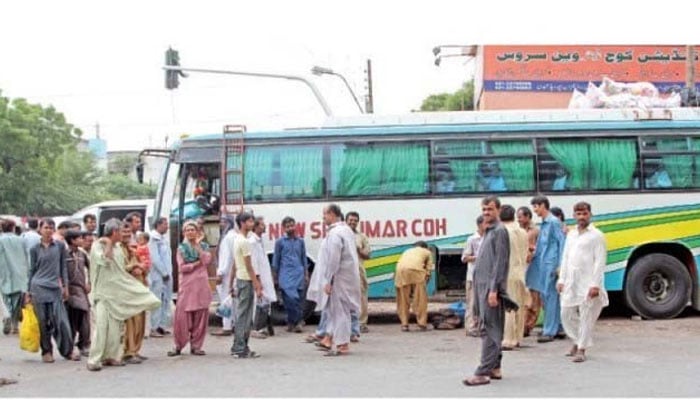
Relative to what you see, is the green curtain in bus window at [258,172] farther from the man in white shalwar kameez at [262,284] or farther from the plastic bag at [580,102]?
the plastic bag at [580,102]

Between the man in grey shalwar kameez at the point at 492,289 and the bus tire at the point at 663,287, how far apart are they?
5713 mm

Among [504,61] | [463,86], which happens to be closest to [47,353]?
[504,61]

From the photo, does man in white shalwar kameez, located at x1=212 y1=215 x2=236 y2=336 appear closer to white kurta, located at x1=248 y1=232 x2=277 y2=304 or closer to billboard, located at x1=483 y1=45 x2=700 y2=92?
white kurta, located at x1=248 y1=232 x2=277 y2=304

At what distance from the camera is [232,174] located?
43.3ft

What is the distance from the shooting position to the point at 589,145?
13.3m

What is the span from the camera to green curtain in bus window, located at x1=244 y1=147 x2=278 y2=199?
13.2 meters

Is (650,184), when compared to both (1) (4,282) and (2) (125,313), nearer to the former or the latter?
(2) (125,313)

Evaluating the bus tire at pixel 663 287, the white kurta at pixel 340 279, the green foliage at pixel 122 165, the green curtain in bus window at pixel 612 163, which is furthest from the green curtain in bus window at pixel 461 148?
the green foliage at pixel 122 165

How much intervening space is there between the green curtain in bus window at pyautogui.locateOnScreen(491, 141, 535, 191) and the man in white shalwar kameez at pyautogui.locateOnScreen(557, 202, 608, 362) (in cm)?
352

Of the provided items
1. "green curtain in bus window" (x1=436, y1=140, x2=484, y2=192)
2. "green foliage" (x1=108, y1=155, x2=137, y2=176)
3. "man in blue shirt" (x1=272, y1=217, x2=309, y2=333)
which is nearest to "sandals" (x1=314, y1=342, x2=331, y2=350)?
"man in blue shirt" (x1=272, y1=217, x2=309, y2=333)

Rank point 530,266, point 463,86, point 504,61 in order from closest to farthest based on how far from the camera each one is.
→ point 530,266, point 504,61, point 463,86

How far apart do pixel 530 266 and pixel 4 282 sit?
6955mm

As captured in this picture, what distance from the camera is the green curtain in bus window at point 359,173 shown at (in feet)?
43.3

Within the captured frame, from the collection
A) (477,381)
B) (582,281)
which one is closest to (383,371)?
(477,381)
